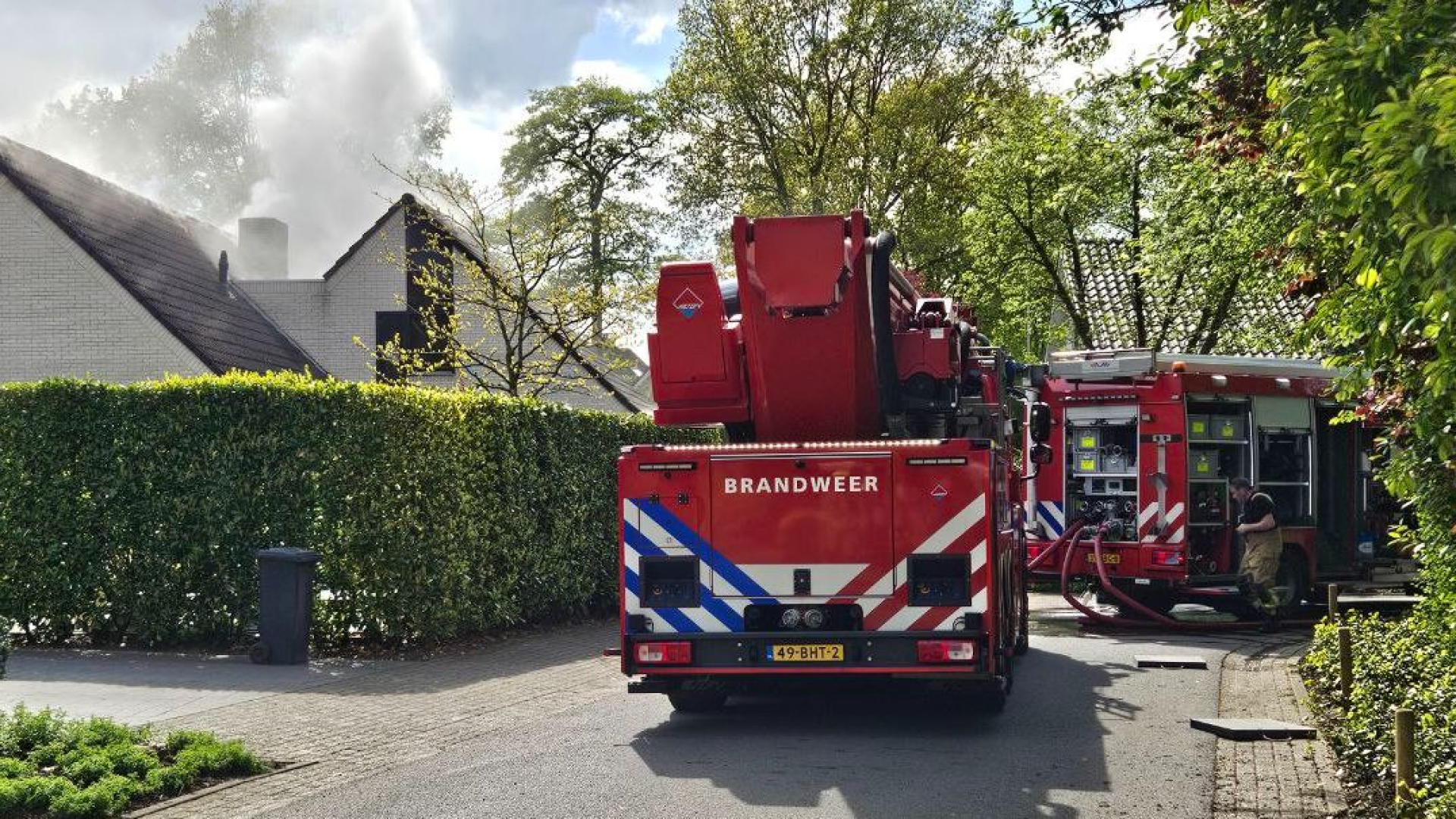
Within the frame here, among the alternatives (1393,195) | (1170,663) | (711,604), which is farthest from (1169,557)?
(1393,195)

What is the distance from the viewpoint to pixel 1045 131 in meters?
29.2

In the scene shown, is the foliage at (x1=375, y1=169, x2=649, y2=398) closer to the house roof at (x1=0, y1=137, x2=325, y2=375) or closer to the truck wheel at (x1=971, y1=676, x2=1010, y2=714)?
the house roof at (x1=0, y1=137, x2=325, y2=375)

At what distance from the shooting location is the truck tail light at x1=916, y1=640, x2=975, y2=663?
9.88 metres

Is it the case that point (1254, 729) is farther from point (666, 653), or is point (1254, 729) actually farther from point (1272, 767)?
point (666, 653)

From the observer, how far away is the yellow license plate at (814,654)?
10.0m

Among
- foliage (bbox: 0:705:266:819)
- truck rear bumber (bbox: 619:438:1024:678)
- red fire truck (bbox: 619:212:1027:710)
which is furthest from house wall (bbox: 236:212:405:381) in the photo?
foliage (bbox: 0:705:266:819)

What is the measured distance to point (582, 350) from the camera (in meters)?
29.9

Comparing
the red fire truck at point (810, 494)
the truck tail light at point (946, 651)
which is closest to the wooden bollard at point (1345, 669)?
the red fire truck at point (810, 494)

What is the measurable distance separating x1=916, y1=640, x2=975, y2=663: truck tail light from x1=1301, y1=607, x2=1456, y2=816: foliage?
2205mm

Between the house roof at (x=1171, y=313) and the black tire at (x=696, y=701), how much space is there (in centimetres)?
953

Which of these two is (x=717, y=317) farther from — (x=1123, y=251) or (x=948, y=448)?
(x=1123, y=251)

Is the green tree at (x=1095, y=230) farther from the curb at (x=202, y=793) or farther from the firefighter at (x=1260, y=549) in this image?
the curb at (x=202, y=793)

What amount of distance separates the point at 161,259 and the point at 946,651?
24.8 metres

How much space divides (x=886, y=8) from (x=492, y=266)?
14276mm
